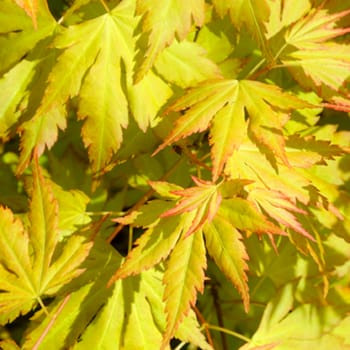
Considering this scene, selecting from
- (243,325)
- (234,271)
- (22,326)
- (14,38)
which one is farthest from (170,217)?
(22,326)

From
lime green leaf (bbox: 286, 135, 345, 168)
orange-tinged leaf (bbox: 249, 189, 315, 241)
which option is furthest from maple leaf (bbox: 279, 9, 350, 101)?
orange-tinged leaf (bbox: 249, 189, 315, 241)

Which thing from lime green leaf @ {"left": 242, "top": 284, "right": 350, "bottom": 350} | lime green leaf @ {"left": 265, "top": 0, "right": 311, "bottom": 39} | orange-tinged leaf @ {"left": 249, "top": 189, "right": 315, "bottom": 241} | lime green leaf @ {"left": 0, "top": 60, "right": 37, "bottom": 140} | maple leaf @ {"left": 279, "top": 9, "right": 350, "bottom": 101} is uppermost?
lime green leaf @ {"left": 0, "top": 60, "right": 37, "bottom": 140}

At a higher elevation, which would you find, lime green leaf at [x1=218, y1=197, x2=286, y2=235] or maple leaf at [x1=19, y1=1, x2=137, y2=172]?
maple leaf at [x1=19, y1=1, x2=137, y2=172]

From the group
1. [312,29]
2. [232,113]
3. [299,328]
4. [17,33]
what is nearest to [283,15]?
[312,29]

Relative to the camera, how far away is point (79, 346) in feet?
3.38

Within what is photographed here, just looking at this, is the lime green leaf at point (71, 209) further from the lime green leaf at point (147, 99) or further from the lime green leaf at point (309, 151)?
the lime green leaf at point (309, 151)

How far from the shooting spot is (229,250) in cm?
92

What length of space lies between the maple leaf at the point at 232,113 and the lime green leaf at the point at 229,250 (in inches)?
4.8

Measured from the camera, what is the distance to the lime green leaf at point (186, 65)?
3.28 feet

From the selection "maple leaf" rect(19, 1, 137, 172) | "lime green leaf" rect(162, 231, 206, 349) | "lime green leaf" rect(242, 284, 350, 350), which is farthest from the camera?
"lime green leaf" rect(242, 284, 350, 350)

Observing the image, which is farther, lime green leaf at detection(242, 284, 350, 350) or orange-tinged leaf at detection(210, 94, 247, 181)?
lime green leaf at detection(242, 284, 350, 350)

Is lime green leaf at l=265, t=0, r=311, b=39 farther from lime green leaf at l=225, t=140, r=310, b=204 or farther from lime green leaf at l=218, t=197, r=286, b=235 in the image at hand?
lime green leaf at l=218, t=197, r=286, b=235

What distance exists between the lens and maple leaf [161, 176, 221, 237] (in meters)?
0.89

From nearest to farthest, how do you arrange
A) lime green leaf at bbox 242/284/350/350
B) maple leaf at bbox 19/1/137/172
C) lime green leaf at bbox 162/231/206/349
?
1. lime green leaf at bbox 162/231/206/349
2. maple leaf at bbox 19/1/137/172
3. lime green leaf at bbox 242/284/350/350
